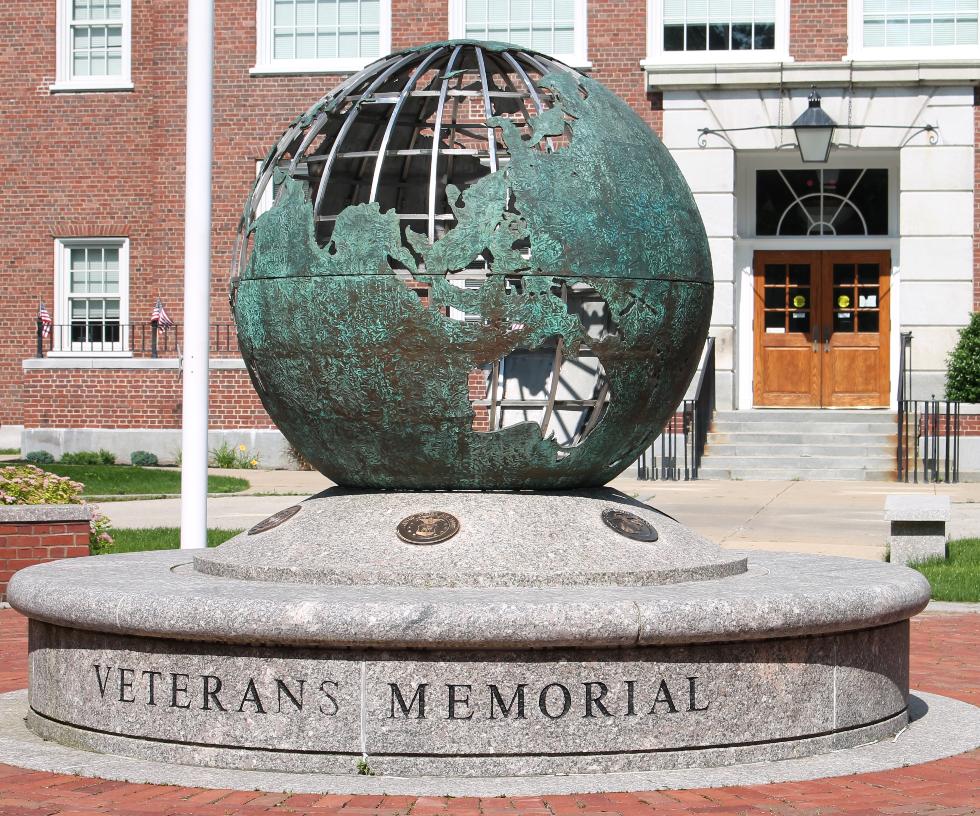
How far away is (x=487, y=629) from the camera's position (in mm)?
5867

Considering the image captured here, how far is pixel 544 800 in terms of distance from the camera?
5723mm

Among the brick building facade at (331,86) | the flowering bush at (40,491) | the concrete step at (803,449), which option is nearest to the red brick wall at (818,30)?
the brick building facade at (331,86)

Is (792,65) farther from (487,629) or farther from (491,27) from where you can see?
(487,629)

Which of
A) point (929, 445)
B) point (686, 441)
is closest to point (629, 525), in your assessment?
point (686, 441)

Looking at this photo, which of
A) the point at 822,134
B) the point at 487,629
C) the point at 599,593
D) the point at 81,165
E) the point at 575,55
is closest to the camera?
the point at 487,629

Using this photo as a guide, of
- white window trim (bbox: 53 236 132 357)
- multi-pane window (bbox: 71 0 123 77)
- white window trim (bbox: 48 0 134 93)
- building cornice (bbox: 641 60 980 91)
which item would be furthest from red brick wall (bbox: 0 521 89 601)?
multi-pane window (bbox: 71 0 123 77)

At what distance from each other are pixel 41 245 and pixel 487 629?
73.9ft

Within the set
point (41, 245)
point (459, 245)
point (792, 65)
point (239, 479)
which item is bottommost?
point (239, 479)

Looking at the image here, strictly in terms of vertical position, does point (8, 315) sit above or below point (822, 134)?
below

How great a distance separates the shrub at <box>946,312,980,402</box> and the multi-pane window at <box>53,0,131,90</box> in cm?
1422

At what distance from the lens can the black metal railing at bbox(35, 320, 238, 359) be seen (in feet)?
84.8

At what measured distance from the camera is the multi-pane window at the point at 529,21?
24.9 metres

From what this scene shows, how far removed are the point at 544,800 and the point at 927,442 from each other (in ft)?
53.1

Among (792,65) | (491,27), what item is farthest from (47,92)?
(792,65)
